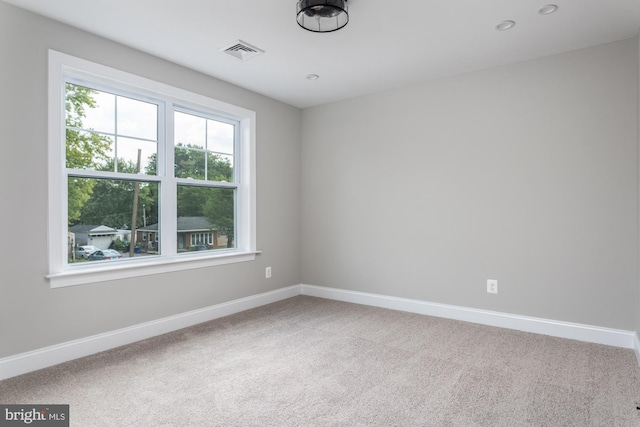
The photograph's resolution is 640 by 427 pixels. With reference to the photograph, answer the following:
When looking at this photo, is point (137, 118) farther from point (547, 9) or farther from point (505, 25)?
point (547, 9)

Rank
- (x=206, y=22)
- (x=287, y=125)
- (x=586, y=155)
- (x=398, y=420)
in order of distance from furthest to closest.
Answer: (x=287, y=125) < (x=586, y=155) < (x=206, y=22) < (x=398, y=420)

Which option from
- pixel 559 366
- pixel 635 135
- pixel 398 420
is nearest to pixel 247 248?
pixel 398 420

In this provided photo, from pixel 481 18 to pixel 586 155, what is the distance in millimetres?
1473

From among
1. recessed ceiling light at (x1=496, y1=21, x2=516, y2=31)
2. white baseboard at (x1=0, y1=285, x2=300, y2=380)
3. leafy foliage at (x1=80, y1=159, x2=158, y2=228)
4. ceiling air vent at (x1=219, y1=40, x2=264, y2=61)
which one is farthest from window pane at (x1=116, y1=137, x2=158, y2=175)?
recessed ceiling light at (x1=496, y1=21, x2=516, y2=31)

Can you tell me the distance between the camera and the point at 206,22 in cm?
264

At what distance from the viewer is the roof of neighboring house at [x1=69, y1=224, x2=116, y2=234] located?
110 inches

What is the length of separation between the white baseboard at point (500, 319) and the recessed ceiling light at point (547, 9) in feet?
8.06

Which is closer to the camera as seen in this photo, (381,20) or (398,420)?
(398,420)

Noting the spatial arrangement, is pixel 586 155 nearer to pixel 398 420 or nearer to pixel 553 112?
pixel 553 112

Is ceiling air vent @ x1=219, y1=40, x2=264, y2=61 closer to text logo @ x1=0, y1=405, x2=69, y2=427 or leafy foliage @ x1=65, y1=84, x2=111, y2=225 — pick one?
leafy foliage @ x1=65, y1=84, x2=111, y2=225

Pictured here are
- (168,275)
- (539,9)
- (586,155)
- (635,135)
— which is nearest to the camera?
(539,9)

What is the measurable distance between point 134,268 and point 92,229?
0.45m

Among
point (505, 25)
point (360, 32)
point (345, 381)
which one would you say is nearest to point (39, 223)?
point (345, 381)

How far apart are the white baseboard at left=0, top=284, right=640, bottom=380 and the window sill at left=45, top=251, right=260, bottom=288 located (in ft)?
1.43
